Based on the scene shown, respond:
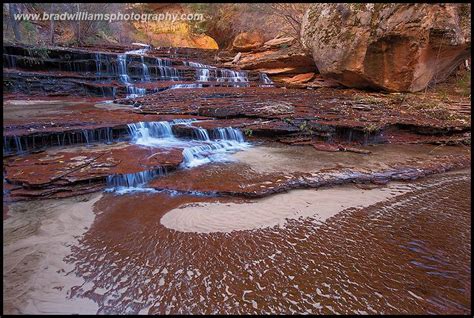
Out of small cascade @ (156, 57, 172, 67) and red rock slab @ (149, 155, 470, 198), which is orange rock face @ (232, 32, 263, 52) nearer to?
small cascade @ (156, 57, 172, 67)

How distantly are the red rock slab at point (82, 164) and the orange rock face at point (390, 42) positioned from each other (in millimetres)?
7819

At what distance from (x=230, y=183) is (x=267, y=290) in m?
2.38

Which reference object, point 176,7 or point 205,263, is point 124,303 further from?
point 176,7

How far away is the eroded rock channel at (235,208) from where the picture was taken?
8.75 ft

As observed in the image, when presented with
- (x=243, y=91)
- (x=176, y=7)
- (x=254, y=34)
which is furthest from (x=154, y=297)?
(x=176, y=7)

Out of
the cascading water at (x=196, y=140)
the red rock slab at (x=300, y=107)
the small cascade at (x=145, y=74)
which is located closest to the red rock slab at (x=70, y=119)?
the cascading water at (x=196, y=140)

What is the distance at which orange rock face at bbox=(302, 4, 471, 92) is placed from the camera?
28.9 ft

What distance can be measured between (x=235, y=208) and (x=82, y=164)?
9.76 feet

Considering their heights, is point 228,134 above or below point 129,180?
above

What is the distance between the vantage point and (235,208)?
4.20 metres

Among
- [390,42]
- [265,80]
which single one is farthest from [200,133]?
[265,80]

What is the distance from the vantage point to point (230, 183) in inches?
193

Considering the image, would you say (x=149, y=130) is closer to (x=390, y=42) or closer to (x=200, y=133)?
(x=200, y=133)

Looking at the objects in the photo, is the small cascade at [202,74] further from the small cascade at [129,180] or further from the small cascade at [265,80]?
the small cascade at [129,180]
